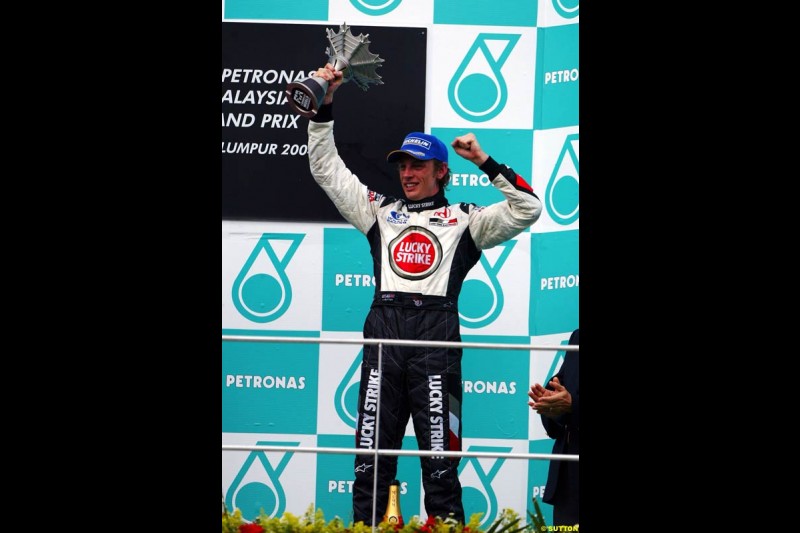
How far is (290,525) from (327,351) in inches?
65.0

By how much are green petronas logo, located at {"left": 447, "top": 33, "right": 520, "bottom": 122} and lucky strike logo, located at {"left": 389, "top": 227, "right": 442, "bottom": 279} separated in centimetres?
119

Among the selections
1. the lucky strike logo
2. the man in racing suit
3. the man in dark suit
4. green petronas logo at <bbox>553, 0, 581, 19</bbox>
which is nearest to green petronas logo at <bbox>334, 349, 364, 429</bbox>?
the man in racing suit

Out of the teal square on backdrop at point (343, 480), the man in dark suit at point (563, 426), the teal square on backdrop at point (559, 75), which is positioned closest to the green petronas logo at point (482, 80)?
the teal square on backdrop at point (559, 75)

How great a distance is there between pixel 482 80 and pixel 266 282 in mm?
1860

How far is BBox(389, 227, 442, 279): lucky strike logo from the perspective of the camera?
18.1ft

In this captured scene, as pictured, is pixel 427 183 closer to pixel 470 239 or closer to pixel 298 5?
pixel 470 239

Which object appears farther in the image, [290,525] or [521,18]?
[521,18]

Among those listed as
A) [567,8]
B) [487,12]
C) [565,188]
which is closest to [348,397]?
[565,188]

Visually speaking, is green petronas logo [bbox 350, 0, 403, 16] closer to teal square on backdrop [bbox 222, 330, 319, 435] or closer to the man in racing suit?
the man in racing suit

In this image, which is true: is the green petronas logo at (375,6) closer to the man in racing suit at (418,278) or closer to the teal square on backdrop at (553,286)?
the man in racing suit at (418,278)

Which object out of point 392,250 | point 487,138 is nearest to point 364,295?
point 392,250

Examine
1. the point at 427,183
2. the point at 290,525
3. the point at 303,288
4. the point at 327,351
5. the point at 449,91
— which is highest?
the point at 449,91

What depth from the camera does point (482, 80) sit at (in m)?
6.40

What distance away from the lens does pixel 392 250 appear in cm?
558
